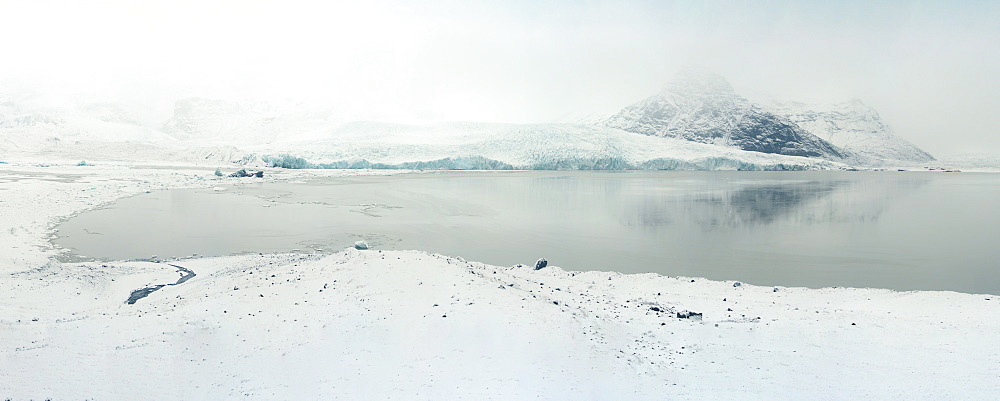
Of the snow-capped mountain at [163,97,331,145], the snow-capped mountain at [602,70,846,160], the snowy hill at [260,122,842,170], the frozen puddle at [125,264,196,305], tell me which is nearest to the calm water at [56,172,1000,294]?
the frozen puddle at [125,264,196,305]

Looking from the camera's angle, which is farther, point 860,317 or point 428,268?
point 428,268

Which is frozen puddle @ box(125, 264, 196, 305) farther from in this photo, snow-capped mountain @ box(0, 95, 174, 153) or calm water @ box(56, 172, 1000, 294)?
snow-capped mountain @ box(0, 95, 174, 153)

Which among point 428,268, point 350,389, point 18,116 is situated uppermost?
point 18,116

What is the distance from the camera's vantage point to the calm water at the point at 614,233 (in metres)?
8.38

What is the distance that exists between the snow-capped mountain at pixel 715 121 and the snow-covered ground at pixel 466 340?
279 feet

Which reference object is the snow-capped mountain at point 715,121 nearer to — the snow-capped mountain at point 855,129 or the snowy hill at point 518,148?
the snow-capped mountain at point 855,129

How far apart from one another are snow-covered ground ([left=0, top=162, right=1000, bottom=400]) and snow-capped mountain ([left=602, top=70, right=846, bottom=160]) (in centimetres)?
8508

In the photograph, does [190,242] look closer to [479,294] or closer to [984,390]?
[479,294]

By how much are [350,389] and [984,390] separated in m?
4.07

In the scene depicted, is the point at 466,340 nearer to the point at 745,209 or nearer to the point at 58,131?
the point at 745,209

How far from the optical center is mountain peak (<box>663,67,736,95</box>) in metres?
95.8

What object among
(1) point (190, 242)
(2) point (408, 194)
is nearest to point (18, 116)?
(2) point (408, 194)

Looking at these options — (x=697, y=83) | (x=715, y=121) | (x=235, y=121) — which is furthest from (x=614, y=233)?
(x=697, y=83)

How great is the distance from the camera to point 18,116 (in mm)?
50625
